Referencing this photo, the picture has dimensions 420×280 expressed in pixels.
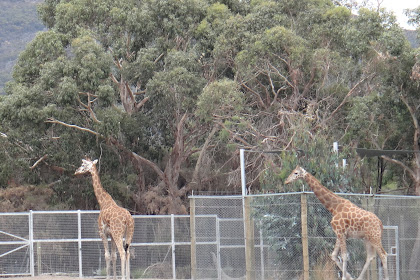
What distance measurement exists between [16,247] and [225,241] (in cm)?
710

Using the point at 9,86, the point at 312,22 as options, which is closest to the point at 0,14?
the point at 9,86

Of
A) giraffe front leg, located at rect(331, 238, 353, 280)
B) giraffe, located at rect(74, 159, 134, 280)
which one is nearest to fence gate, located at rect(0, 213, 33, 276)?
giraffe, located at rect(74, 159, 134, 280)

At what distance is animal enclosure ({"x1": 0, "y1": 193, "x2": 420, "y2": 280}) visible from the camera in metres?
15.1

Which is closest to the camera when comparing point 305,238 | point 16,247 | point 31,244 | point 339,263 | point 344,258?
point 344,258

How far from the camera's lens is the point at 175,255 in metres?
20.6

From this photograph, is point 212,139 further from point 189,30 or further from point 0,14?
point 0,14

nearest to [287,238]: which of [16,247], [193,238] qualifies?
[193,238]

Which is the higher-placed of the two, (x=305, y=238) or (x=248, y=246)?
(x=305, y=238)

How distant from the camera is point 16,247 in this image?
2059cm

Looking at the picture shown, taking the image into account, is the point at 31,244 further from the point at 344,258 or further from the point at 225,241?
the point at 344,258

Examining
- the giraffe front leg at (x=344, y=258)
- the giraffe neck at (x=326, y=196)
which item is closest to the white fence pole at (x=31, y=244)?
the giraffe neck at (x=326, y=196)

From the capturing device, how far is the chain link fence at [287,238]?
14977mm

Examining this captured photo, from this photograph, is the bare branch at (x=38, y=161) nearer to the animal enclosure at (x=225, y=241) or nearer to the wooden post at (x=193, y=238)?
the animal enclosure at (x=225, y=241)

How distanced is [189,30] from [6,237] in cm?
1182
